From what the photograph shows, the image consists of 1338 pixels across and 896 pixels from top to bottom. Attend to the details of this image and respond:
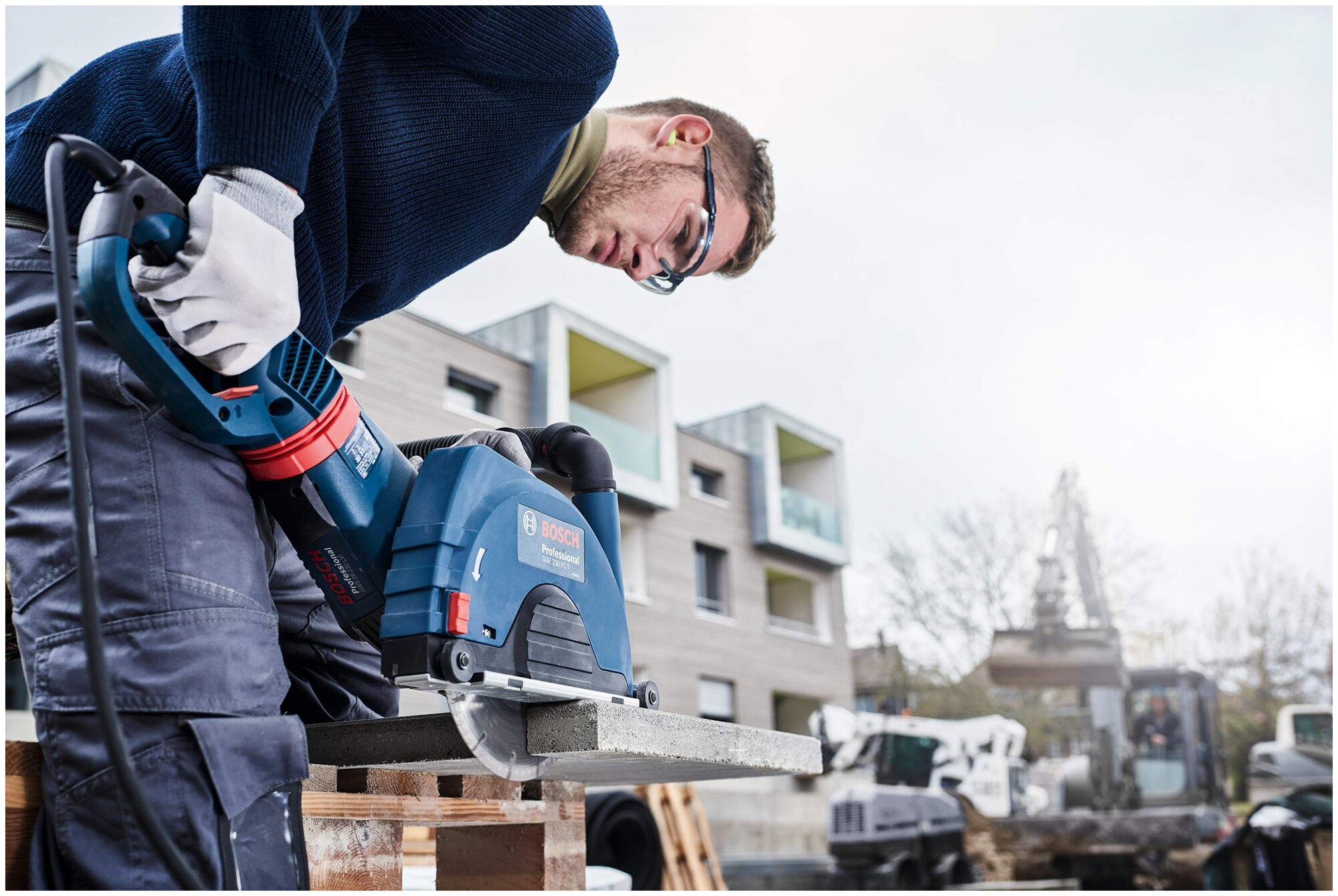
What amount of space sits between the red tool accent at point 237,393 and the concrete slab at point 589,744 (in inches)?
17.3

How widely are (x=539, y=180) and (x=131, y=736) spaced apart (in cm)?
Result: 99

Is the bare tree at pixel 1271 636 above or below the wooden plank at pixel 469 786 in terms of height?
above

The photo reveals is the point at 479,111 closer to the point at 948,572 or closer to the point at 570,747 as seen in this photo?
the point at 570,747

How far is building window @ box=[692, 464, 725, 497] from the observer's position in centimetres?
1922

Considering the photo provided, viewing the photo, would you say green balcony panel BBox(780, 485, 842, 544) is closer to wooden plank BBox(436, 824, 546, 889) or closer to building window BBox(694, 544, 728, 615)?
building window BBox(694, 544, 728, 615)

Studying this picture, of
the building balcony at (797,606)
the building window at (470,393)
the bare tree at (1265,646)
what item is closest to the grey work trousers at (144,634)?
the building window at (470,393)

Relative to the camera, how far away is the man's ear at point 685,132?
182 centimetres

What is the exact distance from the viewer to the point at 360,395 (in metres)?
12.5

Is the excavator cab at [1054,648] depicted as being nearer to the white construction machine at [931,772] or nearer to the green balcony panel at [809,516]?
the white construction machine at [931,772]

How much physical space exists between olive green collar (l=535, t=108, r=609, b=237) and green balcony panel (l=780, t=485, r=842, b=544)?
710 inches

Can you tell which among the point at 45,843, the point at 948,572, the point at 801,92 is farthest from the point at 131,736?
the point at 948,572


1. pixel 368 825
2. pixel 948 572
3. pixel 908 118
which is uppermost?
pixel 908 118

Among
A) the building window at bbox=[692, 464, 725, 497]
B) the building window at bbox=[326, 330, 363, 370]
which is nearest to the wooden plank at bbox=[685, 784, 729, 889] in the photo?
the building window at bbox=[326, 330, 363, 370]

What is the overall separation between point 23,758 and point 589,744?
0.59 meters
